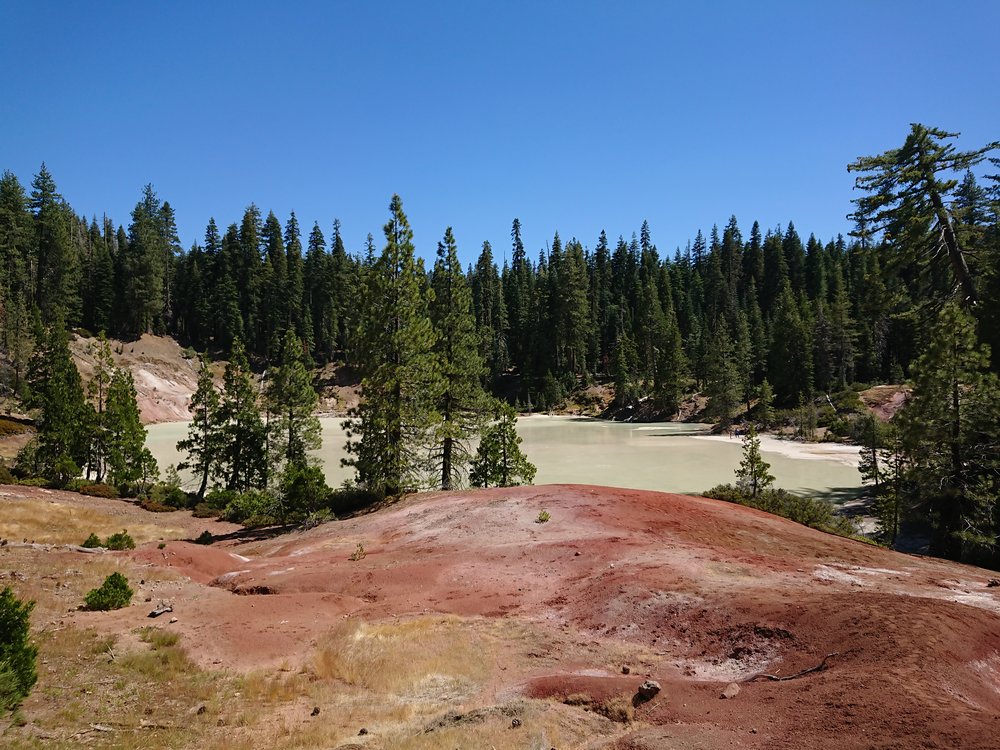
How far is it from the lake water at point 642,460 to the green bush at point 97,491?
12244 millimetres

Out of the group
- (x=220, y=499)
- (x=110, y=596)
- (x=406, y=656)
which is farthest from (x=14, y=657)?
(x=220, y=499)

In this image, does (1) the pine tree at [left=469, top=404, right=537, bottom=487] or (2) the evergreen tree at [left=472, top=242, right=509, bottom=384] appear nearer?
(1) the pine tree at [left=469, top=404, right=537, bottom=487]

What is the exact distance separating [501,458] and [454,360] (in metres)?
5.88

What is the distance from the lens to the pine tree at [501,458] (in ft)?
95.7

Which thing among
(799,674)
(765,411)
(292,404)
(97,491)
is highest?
(292,404)

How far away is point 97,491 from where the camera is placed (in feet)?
100

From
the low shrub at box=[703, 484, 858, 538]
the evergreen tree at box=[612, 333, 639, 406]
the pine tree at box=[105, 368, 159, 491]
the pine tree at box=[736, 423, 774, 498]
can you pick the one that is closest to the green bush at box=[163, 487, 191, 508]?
the pine tree at box=[105, 368, 159, 491]

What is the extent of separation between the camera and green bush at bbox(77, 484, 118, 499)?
3031cm

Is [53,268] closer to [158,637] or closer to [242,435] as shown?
[242,435]

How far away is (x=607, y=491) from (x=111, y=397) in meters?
30.1

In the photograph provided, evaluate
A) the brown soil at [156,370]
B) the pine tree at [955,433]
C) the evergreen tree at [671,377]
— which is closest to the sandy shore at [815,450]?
the pine tree at [955,433]

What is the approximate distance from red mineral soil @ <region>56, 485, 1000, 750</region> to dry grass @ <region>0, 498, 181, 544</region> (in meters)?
4.29

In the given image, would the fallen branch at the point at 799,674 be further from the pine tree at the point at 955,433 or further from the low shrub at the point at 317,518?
the low shrub at the point at 317,518

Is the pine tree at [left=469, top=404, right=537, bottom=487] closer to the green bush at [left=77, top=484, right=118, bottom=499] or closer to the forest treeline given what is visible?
the forest treeline
